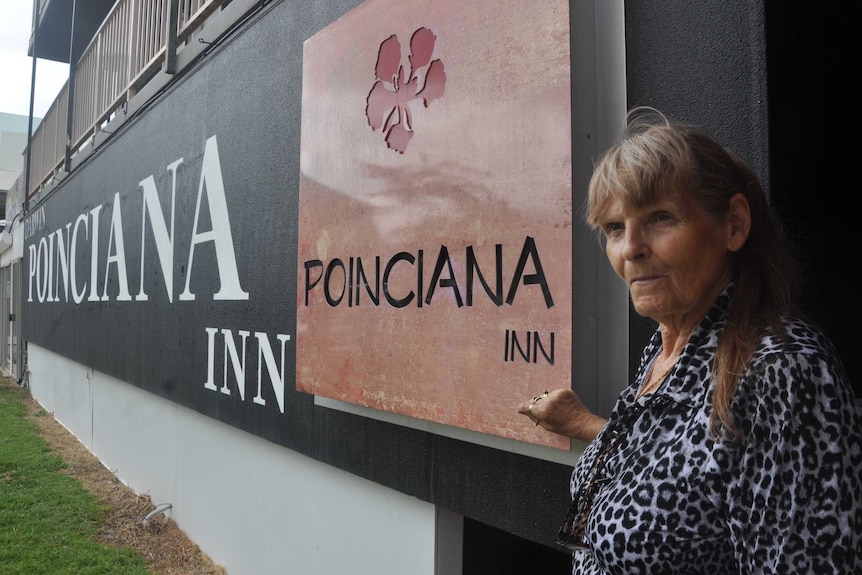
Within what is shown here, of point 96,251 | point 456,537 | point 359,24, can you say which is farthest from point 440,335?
point 96,251

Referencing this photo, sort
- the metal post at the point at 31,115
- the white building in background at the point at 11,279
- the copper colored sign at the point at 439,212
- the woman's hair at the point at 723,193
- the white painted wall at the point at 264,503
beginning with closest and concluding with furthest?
the woman's hair at the point at 723,193
the copper colored sign at the point at 439,212
the white painted wall at the point at 264,503
the metal post at the point at 31,115
the white building in background at the point at 11,279

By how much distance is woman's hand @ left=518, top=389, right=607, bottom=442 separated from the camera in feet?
5.15

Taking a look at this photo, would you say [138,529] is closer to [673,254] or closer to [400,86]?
[400,86]

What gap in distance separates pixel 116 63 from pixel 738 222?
25.9 ft

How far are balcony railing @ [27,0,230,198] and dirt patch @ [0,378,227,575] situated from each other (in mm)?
3753

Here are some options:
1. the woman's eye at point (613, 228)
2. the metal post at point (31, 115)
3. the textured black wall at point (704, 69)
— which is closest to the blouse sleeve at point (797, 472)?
the woman's eye at point (613, 228)

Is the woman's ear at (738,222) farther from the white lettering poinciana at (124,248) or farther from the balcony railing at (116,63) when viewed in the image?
the balcony railing at (116,63)

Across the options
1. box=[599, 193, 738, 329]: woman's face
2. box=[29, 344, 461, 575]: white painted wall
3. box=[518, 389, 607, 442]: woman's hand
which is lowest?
box=[29, 344, 461, 575]: white painted wall

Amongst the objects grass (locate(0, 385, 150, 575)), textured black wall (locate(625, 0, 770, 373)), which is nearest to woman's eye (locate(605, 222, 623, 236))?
textured black wall (locate(625, 0, 770, 373))

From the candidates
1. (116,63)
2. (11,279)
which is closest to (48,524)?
(116,63)

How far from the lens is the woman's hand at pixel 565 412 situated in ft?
5.15

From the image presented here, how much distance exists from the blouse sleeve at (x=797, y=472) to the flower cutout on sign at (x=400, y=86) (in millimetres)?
1583

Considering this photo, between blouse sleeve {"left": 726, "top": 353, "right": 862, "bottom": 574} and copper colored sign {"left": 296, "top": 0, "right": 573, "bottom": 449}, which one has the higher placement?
copper colored sign {"left": 296, "top": 0, "right": 573, "bottom": 449}

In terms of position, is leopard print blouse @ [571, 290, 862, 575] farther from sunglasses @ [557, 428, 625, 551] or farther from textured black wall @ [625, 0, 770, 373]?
textured black wall @ [625, 0, 770, 373]
